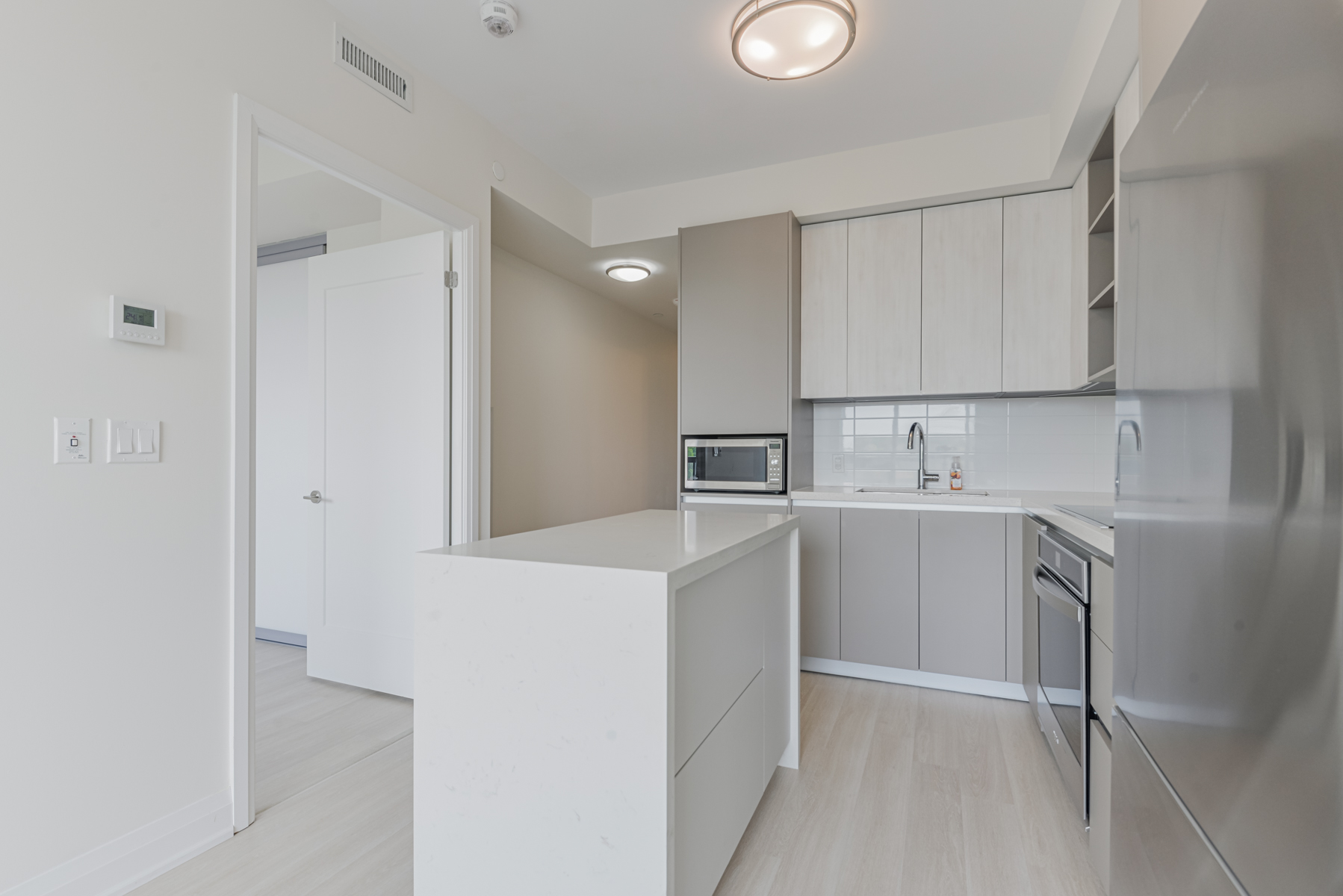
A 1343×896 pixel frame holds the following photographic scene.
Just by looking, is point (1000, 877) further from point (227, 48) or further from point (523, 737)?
point (227, 48)

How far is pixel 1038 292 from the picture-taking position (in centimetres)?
311

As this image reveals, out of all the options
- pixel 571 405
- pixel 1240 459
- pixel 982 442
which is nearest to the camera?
pixel 1240 459

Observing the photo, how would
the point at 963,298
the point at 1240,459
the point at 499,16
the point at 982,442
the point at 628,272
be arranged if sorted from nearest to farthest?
1. the point at 1240,459
2. the point at 499,16
3. the point at 963,298
4. the point at 982,442
5. the point at 628,272


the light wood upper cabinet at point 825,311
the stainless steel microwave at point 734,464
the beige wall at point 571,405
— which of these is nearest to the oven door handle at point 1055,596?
the stainless steel microwave at point 734,464

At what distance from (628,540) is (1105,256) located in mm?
2507

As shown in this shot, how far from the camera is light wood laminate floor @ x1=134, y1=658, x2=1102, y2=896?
1673mm

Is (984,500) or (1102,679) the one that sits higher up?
(984,500)

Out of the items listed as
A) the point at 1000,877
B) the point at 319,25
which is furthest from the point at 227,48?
the point at 1000,877

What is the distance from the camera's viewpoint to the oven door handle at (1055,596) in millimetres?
1855

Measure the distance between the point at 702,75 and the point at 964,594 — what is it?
104 inches

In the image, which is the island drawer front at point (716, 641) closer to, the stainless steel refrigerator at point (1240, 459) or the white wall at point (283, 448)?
the stainless steel refrigerator at point (1240, 459)

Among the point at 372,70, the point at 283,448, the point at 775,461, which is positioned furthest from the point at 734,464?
the point at 283,448

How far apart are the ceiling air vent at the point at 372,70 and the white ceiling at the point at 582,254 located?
650 millimetres

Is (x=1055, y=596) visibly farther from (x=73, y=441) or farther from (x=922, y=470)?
(x=73, y=441)
